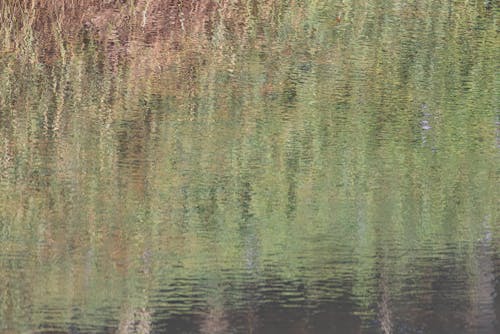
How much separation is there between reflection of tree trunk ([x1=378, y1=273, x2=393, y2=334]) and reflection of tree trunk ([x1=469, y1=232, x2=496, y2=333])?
1.04ft

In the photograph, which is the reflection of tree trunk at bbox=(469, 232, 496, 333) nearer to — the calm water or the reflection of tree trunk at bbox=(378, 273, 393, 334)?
the calm water

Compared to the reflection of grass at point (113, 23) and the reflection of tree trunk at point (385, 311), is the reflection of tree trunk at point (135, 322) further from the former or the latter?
the reflection of grass at point (113, 23)

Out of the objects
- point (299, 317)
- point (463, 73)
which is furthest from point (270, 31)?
point (299, 317)

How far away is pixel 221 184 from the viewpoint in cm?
634

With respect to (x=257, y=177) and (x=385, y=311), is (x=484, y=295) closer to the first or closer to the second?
(x=385, y=311)

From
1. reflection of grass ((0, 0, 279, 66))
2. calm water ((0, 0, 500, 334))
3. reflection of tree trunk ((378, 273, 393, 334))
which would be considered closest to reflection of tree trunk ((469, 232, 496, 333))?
calm water ((0, 0, 500, 334))

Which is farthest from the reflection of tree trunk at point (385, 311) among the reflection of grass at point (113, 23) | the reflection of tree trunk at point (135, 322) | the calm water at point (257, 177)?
the reflection of grass at point (113, 23)

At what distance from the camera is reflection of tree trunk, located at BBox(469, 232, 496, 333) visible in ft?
15.3

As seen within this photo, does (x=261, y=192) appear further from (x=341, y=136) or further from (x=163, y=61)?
(x=163, y=61)

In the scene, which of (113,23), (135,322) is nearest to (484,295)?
(135,322)

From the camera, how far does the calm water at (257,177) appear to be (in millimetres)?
4859

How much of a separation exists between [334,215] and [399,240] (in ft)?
1.39

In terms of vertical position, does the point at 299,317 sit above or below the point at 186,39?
below

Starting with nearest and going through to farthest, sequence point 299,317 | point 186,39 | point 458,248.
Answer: point 299,317
point 458,248
point 186,39
